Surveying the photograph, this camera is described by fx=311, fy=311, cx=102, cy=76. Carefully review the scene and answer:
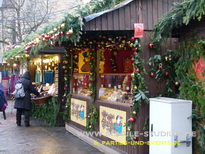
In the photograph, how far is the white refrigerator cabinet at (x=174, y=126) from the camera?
184 inches

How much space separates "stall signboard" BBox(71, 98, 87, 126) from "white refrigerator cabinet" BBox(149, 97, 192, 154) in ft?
11.0

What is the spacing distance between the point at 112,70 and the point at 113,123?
1.88 m

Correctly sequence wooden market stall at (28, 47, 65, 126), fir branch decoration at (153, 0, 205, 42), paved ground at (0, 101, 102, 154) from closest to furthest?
fir branch decoration at (153, 0, 205, 42) → paved ground at (0, 101, 102, 154) → wooden market stall at (28, 47, 65, 126)

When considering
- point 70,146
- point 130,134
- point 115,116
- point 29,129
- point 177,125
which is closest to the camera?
point 177,125

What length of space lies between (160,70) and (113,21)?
1.28 meters

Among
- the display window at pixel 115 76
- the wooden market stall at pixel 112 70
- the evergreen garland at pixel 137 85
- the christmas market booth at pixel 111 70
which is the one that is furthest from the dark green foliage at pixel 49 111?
the evergreen garland at pixel 137 85

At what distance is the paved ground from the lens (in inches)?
279

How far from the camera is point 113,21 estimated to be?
5.84m

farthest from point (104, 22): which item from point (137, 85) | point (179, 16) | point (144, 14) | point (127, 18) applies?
point (179, 16)

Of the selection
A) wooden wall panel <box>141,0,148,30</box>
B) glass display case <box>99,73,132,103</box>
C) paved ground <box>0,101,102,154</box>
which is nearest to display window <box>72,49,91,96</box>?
glass display case <box>99,73,132,103</box>

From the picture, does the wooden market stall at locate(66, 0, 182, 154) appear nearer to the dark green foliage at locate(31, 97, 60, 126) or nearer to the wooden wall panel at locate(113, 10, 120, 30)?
the wooden wall panel at locate(113, 10, 120, 30)

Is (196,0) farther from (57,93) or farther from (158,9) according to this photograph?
(57,93)

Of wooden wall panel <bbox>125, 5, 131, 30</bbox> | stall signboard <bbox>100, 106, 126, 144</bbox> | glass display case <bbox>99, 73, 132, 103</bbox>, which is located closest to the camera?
wooden wall panel <bbox>125, 5, 131, 30</bbox>

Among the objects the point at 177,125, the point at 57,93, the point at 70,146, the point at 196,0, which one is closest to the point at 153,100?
the point at 177,125
